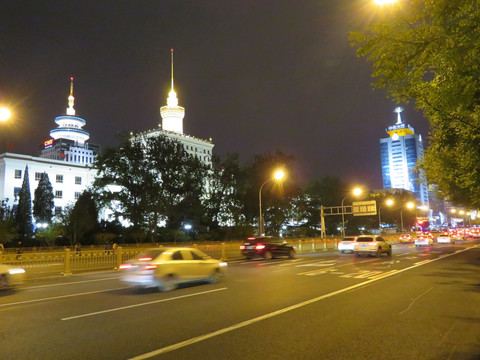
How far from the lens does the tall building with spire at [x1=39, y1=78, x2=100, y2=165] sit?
163 m

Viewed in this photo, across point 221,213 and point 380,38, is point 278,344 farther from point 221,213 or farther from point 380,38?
point 221,213

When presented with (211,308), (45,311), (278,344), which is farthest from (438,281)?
(45,311)

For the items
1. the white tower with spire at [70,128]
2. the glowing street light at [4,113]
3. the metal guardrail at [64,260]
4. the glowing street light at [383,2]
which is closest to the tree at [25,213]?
the metal guardrail at [64,260]

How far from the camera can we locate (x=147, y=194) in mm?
50875

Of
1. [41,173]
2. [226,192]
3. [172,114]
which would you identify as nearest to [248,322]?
[226,192]

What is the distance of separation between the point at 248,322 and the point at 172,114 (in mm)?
163260

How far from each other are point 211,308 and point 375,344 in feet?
13.8

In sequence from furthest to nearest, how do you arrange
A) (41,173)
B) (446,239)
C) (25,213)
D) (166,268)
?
(41,173) < (25,213) < (446,239) < (166,268)

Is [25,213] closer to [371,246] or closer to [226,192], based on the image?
[226,192]

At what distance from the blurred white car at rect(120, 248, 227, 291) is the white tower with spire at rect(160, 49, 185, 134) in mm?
155145

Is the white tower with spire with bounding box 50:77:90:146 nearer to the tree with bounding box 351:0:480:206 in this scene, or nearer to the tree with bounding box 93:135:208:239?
the tree with bounding box 93:135:208:239

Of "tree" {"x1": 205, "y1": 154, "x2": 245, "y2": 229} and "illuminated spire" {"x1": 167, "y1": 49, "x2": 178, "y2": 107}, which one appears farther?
"illuminated spire" {"x1": 167, "y1": 49, "x2": 178, "y2": 107}

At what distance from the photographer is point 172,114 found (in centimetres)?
16525

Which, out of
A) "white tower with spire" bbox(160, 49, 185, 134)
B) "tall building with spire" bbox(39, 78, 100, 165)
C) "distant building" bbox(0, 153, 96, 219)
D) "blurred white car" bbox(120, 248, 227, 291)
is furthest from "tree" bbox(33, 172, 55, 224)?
"white tower with spire" bbox(160, 49, 185, 134)
